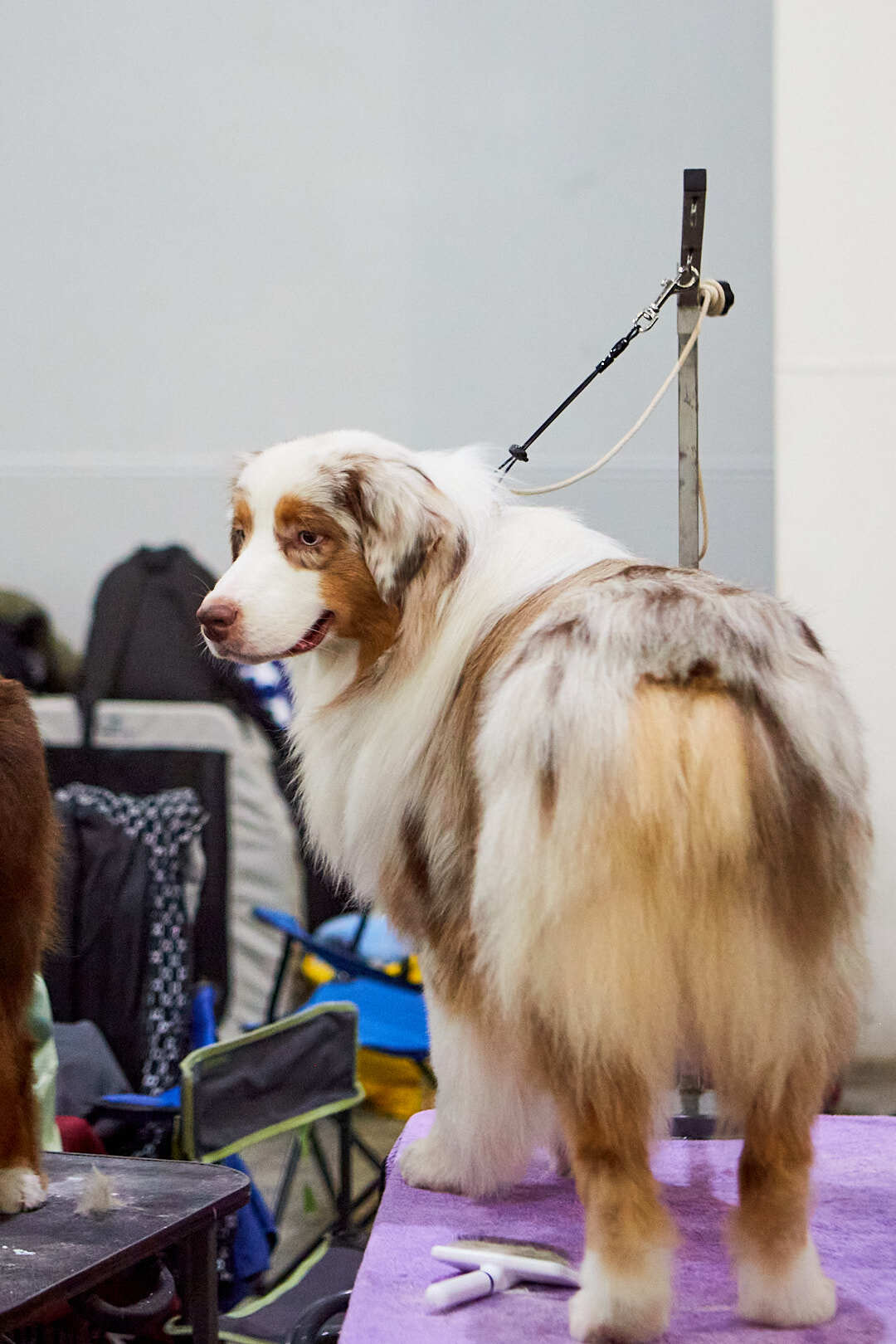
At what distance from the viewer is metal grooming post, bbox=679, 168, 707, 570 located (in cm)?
179

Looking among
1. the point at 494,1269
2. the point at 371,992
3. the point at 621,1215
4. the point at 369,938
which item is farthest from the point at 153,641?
the point at 621,1215

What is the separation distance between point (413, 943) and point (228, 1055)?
52.9 inches

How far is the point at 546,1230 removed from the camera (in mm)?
1453

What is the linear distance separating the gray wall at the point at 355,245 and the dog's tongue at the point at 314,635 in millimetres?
2451

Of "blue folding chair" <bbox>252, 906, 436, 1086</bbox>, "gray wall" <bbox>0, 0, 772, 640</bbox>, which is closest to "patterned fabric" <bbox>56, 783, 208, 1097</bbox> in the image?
"blue folding chair" <bbox>252, 906, 436, 1086</bbox>

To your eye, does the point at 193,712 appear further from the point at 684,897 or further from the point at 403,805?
the point at 684,897

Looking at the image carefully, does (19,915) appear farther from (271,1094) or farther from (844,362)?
(844,362)

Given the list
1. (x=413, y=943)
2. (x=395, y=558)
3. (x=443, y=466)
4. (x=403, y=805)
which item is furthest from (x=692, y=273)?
(x=413, y=943)

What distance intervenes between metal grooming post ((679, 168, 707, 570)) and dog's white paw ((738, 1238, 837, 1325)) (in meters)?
1.02

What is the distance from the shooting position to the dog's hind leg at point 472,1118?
4.67 ft

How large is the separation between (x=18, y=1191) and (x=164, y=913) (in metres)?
2.04

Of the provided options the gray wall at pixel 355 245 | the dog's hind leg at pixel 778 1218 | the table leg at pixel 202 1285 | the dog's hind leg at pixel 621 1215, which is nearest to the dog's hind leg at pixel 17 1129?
the table leg at pixel 202 1285

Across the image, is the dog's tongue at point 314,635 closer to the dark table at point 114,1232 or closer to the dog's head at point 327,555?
the dog's head at point 327,555

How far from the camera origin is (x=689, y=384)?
1.88m
